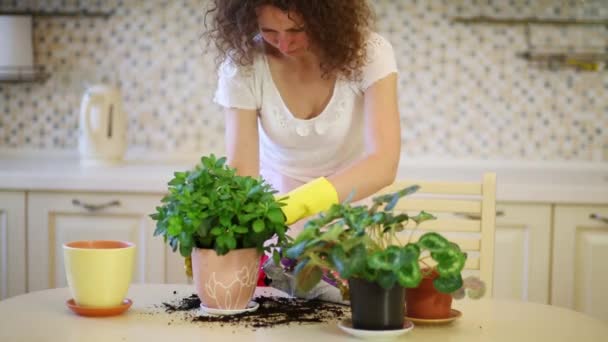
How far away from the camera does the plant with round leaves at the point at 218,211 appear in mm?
1323

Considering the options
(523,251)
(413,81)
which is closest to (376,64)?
(523,251)

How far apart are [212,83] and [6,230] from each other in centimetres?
91

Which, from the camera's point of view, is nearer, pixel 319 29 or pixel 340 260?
pixel 340 260

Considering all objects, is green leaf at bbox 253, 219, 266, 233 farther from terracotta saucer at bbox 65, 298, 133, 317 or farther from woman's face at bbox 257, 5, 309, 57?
woman's face at bbox 257, 5, 309, 57

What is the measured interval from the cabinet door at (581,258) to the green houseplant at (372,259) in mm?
1675

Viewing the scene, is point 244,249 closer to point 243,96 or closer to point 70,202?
point 243,96

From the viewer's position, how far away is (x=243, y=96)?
190 cm

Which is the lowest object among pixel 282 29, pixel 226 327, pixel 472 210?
pixel 226 327

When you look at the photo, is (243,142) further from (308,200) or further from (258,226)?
(258,226)

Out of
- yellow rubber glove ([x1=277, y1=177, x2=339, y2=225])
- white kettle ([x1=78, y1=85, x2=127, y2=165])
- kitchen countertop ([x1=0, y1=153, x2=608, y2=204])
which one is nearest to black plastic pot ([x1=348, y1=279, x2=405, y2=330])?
yellow rubber glove ([x1=277, y1=177, x2=339, y2=225])

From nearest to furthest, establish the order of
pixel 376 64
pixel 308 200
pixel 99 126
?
pixel 308 200
pixel 376 64
pixel 99 126

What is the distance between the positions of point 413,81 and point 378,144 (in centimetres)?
158

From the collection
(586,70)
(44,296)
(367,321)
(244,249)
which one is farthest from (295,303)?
(586,70)

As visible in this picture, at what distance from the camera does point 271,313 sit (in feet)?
4.57
